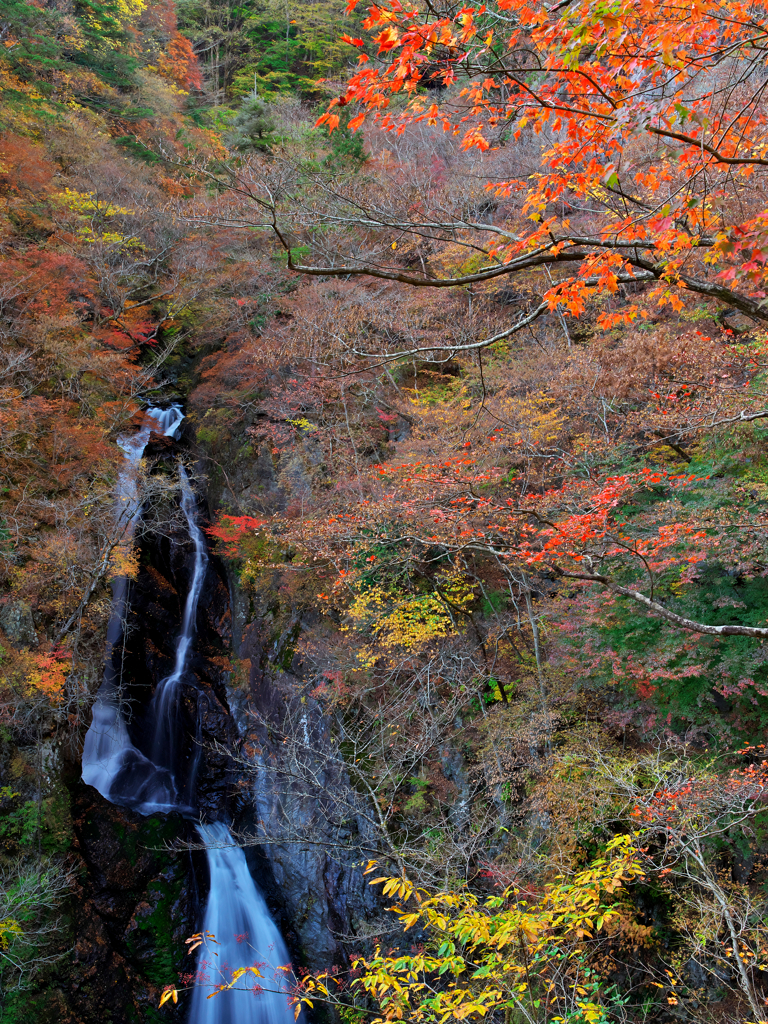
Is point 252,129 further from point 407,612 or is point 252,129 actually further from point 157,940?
point 157,940

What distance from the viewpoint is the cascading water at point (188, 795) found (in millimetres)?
9188

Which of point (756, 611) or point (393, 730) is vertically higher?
point (756, 611)

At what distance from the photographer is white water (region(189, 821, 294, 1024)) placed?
9031 mm

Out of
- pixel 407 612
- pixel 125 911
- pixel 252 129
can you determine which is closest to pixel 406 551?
pixel 407 612

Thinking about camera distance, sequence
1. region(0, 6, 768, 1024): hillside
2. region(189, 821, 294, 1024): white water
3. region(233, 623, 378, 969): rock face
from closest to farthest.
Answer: region(0, 6, 768, 1024): hillside
region(233, 623, 378, 969): rock face
region(189, 821, 294, 1024): white water

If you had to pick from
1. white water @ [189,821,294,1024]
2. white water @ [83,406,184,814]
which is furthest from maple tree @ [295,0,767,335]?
white water @ [83,406,184,814]

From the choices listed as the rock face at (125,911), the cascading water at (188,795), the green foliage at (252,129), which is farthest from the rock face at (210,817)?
the green foliage at (252,129)

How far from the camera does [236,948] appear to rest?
31.6 ft

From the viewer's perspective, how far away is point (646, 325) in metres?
8.99

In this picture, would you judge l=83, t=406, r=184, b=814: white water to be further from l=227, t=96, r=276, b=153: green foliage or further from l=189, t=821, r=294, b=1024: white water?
l=227, t=96, r=276, b=153: green foliage

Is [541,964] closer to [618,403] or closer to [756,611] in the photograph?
[756,611]

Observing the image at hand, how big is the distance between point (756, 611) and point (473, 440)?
5258 millimetres

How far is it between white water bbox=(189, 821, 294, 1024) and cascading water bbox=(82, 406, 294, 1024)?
13 millimetres

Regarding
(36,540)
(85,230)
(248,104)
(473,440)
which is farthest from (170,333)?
(473,440)
